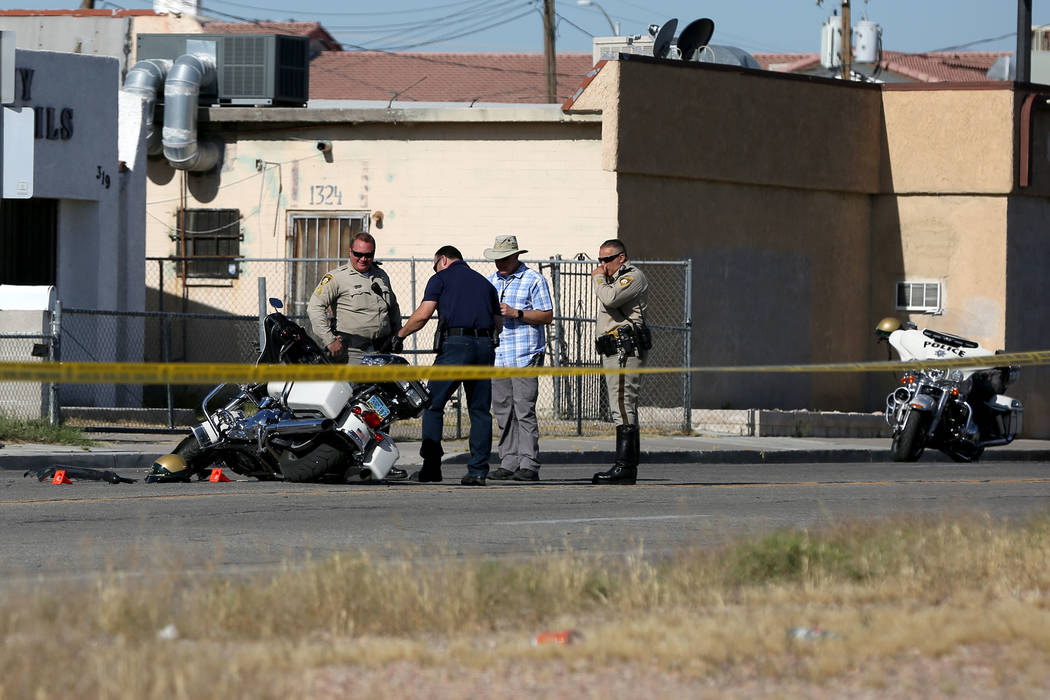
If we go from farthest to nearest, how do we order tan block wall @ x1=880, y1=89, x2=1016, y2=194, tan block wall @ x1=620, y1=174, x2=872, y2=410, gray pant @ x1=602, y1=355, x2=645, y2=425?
1. tan block wall @ x1=880, y1=89, x2=1016, y2=194
2. tan block wall @ x1=620, y1=174, x2=872, y2=410
3. gray pant @ x1=602, y1=355, x2=645, y2=425

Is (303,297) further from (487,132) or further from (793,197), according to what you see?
(793,197)

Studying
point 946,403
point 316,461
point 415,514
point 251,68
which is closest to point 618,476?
point 316,461

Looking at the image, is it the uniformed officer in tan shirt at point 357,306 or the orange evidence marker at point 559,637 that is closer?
the orange evidence marker at point 559,637

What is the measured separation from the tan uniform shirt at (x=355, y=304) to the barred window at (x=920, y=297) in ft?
45.7

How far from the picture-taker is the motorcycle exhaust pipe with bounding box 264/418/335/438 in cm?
1196

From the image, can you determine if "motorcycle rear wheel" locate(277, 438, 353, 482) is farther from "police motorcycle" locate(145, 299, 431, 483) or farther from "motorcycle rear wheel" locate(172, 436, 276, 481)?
"motorcycle rear wheel" locate(172, 436, 276, 481)

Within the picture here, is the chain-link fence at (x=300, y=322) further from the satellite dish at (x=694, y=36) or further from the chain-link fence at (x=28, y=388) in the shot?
the satellite dish at (x=694, y=36)

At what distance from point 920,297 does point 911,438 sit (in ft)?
28.6

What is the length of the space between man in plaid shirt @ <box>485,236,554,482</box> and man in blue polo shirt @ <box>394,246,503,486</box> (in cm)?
15

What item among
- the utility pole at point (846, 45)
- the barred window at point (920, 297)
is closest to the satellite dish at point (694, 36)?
the barred window at point (920, 297)

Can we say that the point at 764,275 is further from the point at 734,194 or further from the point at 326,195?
the point at 326,195

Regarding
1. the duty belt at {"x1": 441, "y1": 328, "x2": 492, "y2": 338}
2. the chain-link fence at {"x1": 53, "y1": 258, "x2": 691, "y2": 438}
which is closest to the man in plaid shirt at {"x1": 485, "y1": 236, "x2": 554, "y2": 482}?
the duty belt at {"x1": 441, "y1": 328, "x2": 492, "y2": 338}

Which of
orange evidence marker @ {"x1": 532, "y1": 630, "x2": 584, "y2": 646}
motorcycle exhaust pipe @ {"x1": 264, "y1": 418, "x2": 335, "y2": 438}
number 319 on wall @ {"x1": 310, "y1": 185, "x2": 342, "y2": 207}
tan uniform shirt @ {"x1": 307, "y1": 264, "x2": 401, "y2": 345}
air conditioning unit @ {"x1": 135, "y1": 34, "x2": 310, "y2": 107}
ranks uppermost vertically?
air conditioning unit @ {"x1": 135, "y1": 34, "x2": 310, "y2": 107}

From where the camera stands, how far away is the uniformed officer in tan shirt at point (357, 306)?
13.4 meters
